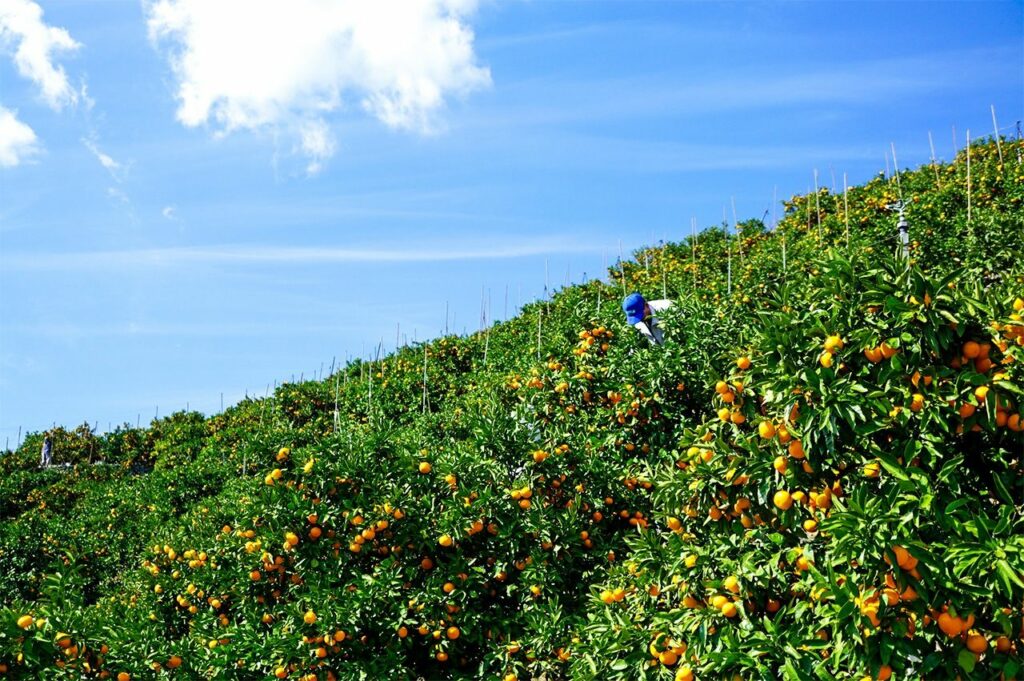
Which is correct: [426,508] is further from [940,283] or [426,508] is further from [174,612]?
[940,283]

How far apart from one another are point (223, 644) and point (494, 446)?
2403 mm

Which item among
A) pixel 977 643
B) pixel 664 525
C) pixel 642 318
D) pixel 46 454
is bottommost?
pixel 977 643

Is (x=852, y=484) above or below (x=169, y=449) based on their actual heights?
below

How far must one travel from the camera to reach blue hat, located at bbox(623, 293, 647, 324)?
6.65 meters

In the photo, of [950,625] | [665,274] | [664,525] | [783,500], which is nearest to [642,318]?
[664,525]

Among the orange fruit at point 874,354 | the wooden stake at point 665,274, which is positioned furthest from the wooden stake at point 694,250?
the orange fruit at point 874,354

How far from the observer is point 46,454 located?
23203 millimetres

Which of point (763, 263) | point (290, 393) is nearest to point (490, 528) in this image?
point (763, 263)

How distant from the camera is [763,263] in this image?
47.0ft

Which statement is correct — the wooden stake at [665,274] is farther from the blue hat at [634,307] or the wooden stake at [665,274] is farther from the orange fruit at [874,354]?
the orange fruit at [874,354]

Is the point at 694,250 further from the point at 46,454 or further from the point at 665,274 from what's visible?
the point at 46,454

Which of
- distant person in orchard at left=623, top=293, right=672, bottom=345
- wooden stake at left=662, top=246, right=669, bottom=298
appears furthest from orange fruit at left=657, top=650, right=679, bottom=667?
wooden stake at left=662, top=246, right=669, bottom=298

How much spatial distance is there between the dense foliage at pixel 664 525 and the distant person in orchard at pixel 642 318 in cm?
21

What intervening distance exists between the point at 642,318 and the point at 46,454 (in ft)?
75.2
